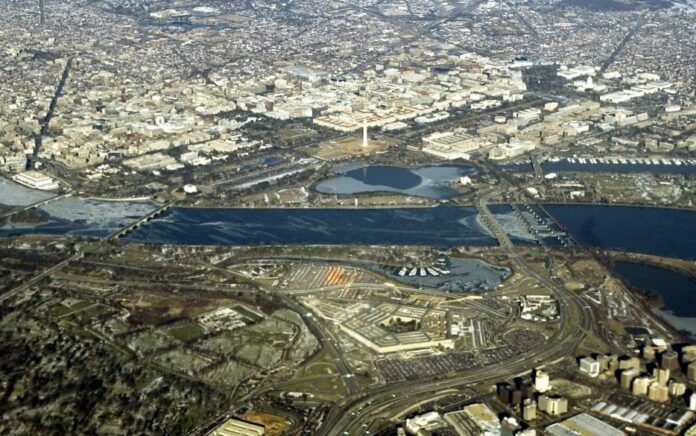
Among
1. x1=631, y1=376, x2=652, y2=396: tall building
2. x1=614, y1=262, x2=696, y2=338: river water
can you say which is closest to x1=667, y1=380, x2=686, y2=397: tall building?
x1=631, y1=376, x2=652, y2=396: tall building

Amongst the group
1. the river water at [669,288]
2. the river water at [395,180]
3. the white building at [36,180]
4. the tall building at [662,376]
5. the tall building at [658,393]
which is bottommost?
the white building at [36,180]

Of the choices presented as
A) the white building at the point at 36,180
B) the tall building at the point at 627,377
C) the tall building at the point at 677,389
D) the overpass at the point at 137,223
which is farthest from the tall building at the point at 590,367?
the white building at the point at 36,180

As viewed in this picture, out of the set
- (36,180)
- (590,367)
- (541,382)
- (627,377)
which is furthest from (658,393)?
(36,180)

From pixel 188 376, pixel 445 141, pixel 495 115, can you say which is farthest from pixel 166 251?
pixel 495 115

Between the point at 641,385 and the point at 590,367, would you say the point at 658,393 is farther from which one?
the point at 590,367

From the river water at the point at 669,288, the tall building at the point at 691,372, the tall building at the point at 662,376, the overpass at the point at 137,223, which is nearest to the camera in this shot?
the tall building at the point at 662,376

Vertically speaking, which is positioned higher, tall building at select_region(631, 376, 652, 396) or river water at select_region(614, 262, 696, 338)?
tall building at select_region(631, 376, 652, 396)

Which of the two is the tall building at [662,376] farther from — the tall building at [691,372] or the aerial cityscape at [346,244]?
the tall building at [691,372]

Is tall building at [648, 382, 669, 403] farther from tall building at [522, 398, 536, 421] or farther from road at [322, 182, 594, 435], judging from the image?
tall building at [522, 398, 536, 421]
